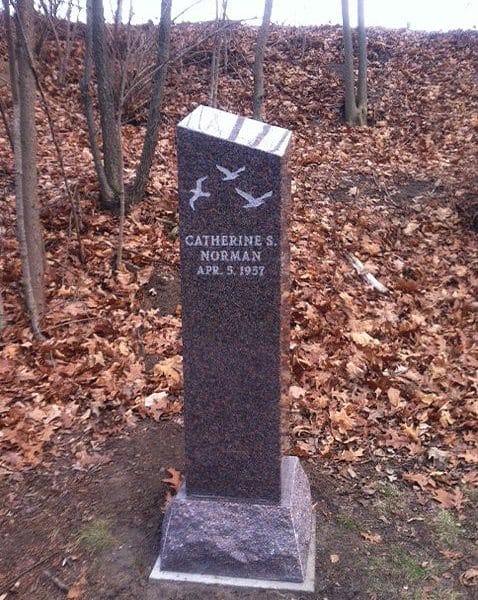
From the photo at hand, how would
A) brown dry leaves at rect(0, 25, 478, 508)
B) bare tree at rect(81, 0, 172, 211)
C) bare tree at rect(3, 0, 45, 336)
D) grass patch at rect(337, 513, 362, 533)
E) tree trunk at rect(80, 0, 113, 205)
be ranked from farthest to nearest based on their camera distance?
1. bare tree at rect(81, 0, 172, 211)
2. tree trunk at rect(80, 0, 113, 205)
3. bare tree at rect(3, 0, 45, 336)
4. brown dry leaves at rect(0, 25, 478, 508)
5. grass patch at rect(337, 513, 362, 533)

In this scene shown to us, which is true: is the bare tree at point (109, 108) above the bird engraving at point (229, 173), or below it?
above

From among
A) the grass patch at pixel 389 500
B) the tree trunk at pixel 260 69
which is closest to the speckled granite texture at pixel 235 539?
the grass patch at pixel 389 500

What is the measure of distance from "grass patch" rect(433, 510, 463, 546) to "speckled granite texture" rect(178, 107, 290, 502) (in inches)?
41.8

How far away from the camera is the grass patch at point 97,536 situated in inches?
144

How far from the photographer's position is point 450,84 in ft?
48.2

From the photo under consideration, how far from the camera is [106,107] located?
303 inches

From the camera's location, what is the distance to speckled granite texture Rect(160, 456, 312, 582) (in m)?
3.42

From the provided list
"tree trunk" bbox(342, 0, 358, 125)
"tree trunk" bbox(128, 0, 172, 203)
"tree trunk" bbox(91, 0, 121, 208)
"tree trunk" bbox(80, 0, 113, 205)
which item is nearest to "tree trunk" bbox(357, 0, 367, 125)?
"tree trunk" bbox(342, 0, 358, 125)

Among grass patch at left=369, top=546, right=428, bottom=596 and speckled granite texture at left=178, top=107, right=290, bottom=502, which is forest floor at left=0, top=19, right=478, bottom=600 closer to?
grass patch at left=369, top=546, right=428, bottom=596

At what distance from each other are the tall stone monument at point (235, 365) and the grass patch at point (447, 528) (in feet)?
2.59

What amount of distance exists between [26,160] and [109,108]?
197cm

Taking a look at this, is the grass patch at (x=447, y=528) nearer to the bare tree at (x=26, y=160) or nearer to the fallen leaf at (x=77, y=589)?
the fallen leaf at (x=77, y=589)

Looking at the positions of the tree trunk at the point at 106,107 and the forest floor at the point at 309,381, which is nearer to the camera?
the forest floor at the point at 309,381

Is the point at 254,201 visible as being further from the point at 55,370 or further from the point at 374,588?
the point at 55,370
